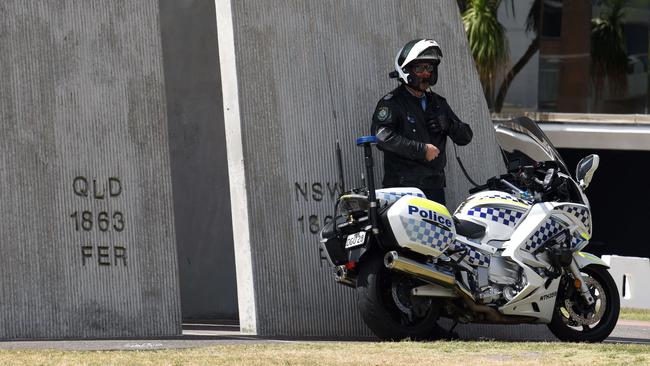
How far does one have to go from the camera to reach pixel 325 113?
11367 mm

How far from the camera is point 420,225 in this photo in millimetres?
10039

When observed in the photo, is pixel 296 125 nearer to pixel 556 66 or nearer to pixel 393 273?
pixel 393 273

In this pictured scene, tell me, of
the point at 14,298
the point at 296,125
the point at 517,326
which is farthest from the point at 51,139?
the point at 517,326

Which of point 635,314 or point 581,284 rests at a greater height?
point 581,284

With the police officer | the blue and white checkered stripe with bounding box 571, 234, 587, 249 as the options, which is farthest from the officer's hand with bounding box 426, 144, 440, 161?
the blue and white checkered stripe with bounding box 571, 234, 587, 249

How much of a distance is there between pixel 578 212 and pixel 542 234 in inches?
15.9

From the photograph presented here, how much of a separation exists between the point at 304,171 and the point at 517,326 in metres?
2.42

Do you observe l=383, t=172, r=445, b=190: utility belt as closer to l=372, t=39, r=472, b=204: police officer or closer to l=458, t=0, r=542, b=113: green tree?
l=372, t=39, r=472, b=204: police officer

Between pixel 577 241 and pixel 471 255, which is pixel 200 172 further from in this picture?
pixel 577 241

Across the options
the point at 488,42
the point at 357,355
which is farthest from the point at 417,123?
the point at 488,42

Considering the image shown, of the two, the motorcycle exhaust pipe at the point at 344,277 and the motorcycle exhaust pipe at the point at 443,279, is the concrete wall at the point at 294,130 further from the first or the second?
the motorcycle exhaust pipe at the point at 443,279

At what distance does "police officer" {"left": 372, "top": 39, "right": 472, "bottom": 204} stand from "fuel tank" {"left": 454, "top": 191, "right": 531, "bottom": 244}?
0.48m

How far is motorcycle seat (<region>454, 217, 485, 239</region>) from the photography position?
10680mm

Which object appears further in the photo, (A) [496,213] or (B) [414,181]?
(B) [414,181]
